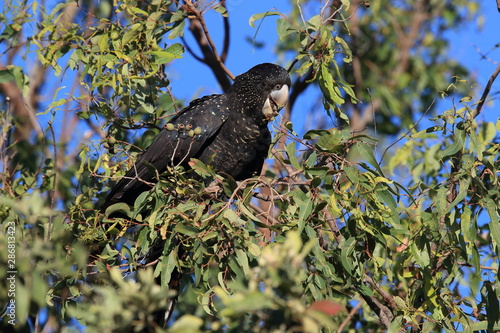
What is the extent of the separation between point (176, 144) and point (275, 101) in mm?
908

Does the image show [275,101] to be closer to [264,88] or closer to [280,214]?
[264,88]

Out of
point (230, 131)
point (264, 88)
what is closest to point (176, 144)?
point (230, 131)

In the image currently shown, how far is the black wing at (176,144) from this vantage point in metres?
3.77

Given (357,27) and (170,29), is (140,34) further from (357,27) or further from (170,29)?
(357,27)

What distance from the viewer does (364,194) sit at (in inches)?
109

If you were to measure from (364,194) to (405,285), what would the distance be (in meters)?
1.02

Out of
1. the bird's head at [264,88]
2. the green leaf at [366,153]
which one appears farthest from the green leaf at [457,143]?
the bird's head at [264,88]

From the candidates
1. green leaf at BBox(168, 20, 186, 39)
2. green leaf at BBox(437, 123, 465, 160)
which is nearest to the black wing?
green leaf at BBox(168, 20, 186, 39)

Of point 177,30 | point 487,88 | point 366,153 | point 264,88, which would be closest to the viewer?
point 366,153

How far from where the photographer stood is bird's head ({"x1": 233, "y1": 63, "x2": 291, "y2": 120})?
164 inches

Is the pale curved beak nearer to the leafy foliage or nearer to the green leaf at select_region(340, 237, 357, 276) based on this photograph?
the leafy foliage

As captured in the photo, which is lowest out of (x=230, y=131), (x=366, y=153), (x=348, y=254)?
(x=348, y=254)

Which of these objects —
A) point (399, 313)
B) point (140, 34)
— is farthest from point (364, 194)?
point (140, 34)

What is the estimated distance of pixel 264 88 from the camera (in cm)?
421
